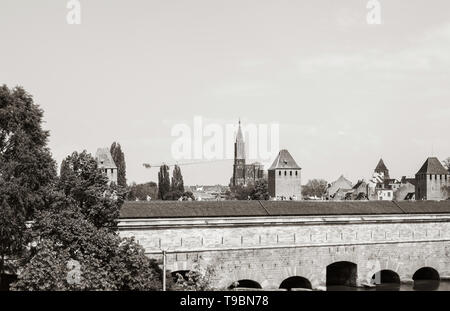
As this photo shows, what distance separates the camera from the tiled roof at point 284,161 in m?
79.2

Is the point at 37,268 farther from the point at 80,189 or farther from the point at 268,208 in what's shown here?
the point at 268,208

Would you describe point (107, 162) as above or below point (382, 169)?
below

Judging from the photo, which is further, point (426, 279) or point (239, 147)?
point (239, 147)

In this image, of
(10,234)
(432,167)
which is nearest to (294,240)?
(10,234)

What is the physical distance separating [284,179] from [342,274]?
45.8 m

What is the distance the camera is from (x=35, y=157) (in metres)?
22.7

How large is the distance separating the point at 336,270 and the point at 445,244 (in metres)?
6.61

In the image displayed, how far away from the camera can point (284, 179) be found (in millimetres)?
78625

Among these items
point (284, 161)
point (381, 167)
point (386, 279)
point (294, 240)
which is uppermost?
point (381, 167)

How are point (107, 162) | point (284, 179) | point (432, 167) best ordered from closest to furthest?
point (107, 162) → point (432, 167) → point (284, 179)

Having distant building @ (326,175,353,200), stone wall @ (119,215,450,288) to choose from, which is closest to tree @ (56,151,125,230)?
stone wall @ (119,215,450,288)

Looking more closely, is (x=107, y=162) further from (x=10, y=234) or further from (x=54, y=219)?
(x=54, y=219)

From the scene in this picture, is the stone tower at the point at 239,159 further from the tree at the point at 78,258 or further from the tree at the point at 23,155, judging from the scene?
the tree at the point at 78,258

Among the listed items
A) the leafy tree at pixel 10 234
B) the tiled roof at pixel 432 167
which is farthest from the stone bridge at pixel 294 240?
the tiled roof at pixel 432 167
